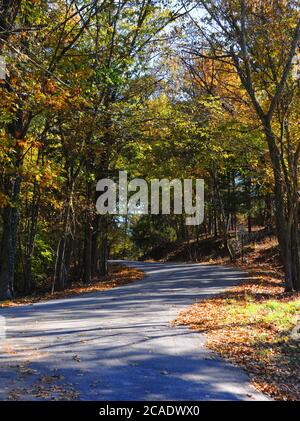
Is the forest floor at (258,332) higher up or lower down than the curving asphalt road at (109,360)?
lower down

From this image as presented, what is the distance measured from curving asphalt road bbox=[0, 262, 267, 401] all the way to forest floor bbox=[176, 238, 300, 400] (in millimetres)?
363

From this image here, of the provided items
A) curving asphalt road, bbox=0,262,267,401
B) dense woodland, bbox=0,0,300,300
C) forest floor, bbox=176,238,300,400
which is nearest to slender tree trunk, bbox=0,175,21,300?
dense woodland, bbox=0,0,300,300

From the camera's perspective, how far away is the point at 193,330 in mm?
9914

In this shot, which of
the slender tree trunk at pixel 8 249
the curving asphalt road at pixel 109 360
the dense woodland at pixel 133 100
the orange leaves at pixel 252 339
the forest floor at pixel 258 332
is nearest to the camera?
the curving asphalt road at pixel 109 360

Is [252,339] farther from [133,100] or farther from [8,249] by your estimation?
[133,100]

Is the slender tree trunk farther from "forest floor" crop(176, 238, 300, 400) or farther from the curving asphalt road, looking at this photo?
"forest floor" crop(176, 238, 300, 400)

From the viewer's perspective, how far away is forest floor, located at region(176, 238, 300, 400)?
23.1ft

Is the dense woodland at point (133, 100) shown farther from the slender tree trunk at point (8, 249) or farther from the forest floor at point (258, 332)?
the forest floor at point (258, 332)

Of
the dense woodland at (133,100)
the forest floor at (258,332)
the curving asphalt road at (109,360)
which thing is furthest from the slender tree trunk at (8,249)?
the forest floor at (258,332)

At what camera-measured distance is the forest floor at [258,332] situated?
705 cm

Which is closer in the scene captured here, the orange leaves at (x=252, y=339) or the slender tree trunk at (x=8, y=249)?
the orange leaves at (x=252, y=339)

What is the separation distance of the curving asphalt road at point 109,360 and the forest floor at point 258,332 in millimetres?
363

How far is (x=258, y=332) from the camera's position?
9945 millimetres
